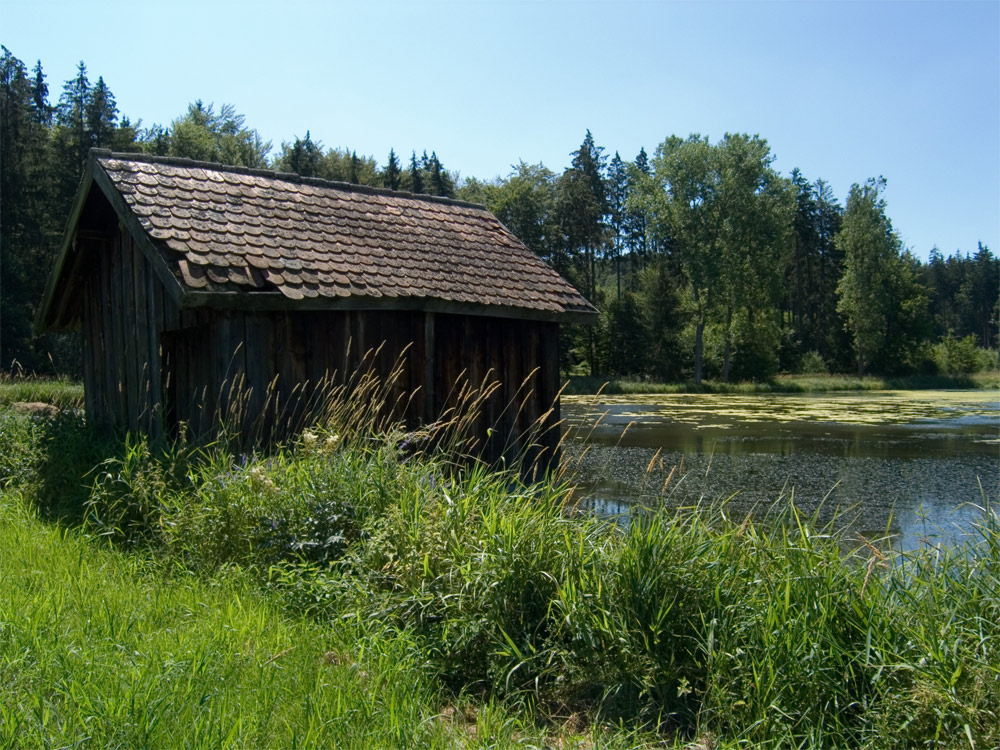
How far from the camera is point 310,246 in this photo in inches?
306

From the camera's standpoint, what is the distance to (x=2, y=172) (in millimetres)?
34562

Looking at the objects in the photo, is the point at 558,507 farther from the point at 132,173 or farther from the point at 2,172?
the point at 2,172

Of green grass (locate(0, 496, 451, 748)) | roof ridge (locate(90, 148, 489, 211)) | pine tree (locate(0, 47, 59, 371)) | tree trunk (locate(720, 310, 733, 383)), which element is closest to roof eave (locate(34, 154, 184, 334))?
roof ridge (locate(90, 148, 489, 211))

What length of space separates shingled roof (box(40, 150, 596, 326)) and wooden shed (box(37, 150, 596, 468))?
21 millimetres

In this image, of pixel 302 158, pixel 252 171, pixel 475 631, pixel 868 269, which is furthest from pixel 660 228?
pixel 475 631

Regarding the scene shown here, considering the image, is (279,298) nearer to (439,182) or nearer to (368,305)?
(368,305)

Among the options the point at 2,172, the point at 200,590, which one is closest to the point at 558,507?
the point at 200,590

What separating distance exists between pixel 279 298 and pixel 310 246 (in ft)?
3.44

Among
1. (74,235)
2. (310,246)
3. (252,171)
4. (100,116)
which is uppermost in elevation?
(100,116)

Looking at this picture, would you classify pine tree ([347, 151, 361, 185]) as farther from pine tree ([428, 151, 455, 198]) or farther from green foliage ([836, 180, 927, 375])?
green foliage ([836, 180, 927, 375])

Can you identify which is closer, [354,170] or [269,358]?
[269,358]

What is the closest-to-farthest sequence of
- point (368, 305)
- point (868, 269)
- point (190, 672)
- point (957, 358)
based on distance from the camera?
point (190, 672) < point (368, 305) < point (868, 269) < point (957, 358)

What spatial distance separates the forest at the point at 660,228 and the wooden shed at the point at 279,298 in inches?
1190

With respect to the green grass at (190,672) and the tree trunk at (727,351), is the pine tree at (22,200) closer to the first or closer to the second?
the green grass at (190,672)
